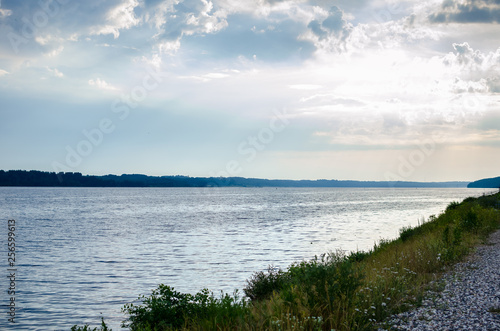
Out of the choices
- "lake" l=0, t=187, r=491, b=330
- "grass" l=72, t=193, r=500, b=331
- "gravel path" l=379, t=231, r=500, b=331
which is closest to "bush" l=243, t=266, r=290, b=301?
"lake" l=0, t=187, r=491, b=330

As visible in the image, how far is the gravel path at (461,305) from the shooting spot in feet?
24.4

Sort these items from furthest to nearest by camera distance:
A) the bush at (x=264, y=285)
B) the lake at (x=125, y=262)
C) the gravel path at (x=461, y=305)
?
the lake at (x=125, y=262)
the bush at (x=264, y=285)
the gravel path at (x=461, y=305)

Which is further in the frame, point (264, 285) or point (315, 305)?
point (264, 285)

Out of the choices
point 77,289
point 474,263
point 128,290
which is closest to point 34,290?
point 77,289

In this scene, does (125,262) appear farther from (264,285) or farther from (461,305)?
(461,305)

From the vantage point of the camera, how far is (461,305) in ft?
28.3

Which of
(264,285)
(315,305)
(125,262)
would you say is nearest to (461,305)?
(315,305)

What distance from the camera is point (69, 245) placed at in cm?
3362

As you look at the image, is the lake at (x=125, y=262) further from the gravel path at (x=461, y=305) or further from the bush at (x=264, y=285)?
the gravel path at (x=461, y=305)

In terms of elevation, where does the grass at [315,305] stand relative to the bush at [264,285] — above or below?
above

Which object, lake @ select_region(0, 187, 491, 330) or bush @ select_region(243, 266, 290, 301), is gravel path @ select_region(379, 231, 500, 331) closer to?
bush @ select_region(243, 266, 290, 301)

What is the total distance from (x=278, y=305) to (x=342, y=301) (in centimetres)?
135

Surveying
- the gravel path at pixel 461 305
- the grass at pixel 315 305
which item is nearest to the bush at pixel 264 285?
the grass at pixel 315 305

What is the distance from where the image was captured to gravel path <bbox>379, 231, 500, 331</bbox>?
24.4ft
